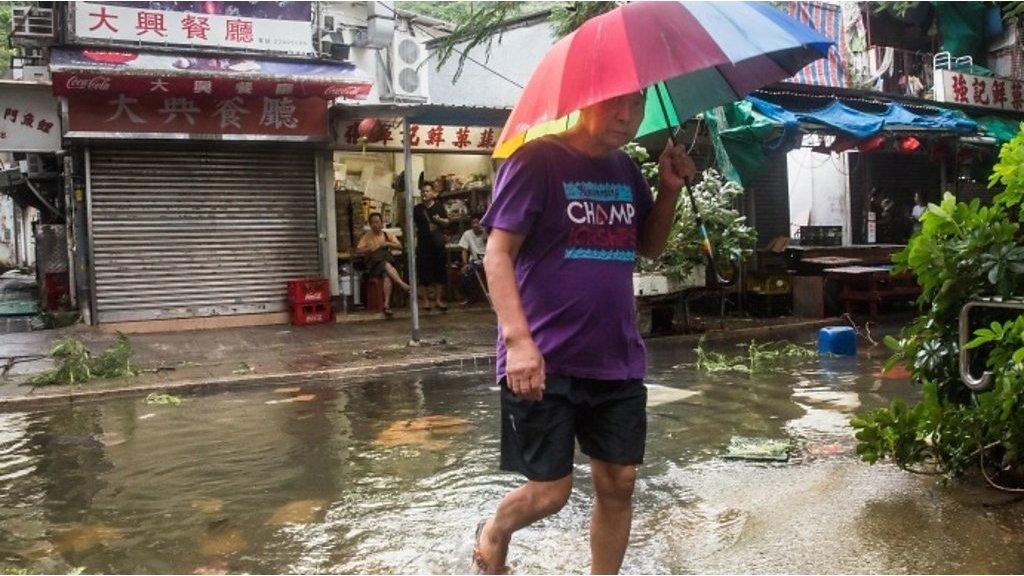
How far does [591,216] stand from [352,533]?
2187mm

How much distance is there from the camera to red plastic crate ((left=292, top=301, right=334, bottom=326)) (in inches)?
550

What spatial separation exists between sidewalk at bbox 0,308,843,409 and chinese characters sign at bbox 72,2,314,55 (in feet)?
14.3

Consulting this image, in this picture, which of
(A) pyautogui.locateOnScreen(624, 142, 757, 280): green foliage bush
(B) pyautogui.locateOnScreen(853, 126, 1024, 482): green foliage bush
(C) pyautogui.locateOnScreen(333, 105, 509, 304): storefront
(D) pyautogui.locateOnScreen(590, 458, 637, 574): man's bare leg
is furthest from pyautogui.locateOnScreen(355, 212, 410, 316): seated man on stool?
(D) pyautogui.locateOnScreen(590, 458, 637, 574): man's bare leg

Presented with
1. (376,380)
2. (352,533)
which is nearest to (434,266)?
(376,380)

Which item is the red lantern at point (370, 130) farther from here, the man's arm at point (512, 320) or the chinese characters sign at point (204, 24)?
Result: the man's arm at point (512, 320)

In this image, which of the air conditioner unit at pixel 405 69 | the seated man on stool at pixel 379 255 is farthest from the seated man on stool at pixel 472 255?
the air conditioner unit at pixel 405 69

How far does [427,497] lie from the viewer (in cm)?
470

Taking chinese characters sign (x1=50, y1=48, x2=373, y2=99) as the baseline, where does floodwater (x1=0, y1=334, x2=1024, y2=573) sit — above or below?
below

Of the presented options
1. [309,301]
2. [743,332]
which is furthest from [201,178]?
[743,332]

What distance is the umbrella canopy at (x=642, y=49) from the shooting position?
104 inches

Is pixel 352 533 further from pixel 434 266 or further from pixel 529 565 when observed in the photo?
pixel 434 266

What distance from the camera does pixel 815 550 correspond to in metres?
3.61

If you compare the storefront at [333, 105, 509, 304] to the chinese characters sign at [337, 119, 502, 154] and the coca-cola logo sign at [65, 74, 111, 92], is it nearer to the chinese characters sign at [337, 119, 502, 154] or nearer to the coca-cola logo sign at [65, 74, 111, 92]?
the chinese characters sign at [337, 119, 502, 154]

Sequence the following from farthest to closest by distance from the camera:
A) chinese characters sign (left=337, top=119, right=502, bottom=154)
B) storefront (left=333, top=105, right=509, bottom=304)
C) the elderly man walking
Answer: chinese characters sign (left=337, top=119, right=502, bottom=154) < storefront (left=333, top=105, right=509, bottom=304) < the elderly man walking
